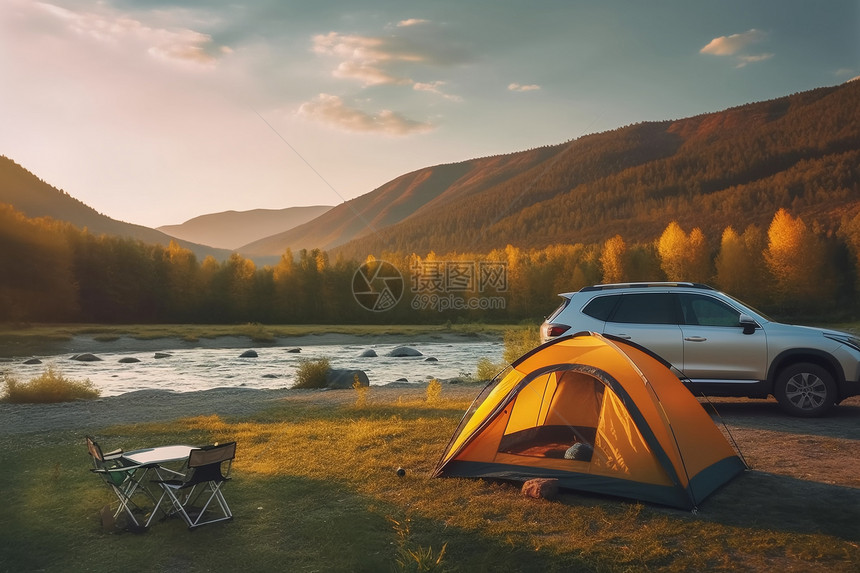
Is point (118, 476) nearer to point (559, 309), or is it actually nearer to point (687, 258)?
point (559, 309)

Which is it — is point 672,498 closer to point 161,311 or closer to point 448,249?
point 161,311

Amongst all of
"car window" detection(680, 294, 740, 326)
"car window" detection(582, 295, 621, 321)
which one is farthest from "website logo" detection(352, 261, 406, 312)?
"car window" detection(680, 294, 740, 326)

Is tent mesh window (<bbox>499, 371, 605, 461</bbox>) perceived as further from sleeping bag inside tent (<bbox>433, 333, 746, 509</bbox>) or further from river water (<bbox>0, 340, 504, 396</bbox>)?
river water (<bbox>0, 340, 504, 396</bbox>)

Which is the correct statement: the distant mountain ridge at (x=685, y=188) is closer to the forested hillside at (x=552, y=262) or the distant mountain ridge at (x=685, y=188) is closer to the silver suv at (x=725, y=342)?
the forested hillside at (x=552, y=262)

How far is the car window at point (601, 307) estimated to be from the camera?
12195 millimetres

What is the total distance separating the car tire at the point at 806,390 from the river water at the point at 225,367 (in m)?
16.1

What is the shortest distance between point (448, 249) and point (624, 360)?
13913 cm

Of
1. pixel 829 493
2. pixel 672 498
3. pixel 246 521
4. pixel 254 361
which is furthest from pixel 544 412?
pixel 254 361

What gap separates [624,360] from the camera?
28.6ft

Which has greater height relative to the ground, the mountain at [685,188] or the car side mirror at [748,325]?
the mountain at [685,188]

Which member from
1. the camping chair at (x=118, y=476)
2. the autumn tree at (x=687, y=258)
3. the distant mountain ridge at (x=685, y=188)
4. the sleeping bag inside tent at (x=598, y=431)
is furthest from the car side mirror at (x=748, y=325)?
the distant mountain ridge at (x=685, y=188)

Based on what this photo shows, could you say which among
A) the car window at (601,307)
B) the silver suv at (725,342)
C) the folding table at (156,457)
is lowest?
the folding table at (156,457)

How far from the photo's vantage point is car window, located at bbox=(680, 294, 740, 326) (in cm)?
1176

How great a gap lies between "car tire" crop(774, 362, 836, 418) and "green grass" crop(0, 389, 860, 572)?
355 cm
